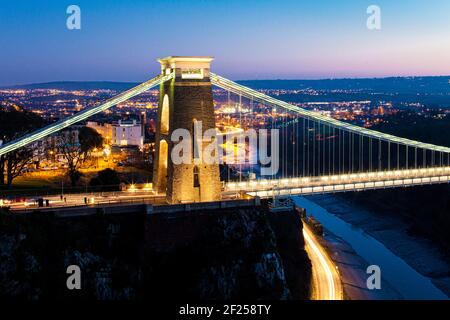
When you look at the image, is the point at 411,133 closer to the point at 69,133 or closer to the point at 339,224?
the point at 339,224

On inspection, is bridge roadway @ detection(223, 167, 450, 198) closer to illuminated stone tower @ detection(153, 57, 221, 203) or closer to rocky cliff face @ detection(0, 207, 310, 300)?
illuminated stone tower @ detection(153, 57, 221, 203)

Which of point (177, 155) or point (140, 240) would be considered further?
point (177, 155)

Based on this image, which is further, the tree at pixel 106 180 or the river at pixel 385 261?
the tree at pixel 106 180

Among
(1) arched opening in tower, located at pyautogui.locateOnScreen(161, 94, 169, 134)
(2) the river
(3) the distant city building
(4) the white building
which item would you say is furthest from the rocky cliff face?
(4) the white building

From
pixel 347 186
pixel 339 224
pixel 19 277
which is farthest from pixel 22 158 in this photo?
pixel 339 224

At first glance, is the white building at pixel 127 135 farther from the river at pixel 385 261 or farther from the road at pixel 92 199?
the road at pixel 92 199

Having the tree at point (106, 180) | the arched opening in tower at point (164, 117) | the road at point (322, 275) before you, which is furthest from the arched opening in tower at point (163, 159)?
the road at point (322, 275)

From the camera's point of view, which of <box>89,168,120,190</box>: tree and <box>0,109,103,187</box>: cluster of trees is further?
<box>89,168,120,190</box>: tree
